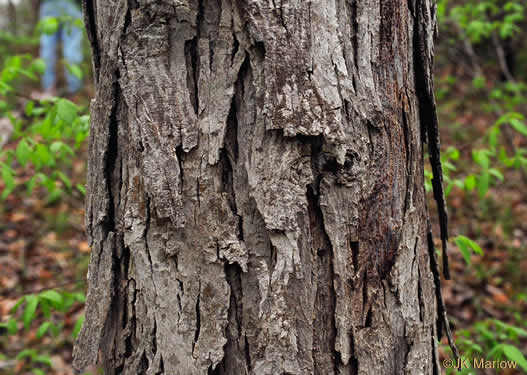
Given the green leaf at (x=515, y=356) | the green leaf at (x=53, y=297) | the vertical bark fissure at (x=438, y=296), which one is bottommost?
the green leaf at (x=515, y=356)

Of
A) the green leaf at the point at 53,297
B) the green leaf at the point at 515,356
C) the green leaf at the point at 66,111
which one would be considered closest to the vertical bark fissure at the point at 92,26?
the green leaf at the point at 66,111

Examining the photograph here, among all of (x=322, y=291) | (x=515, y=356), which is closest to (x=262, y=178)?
(x=322, y=291)

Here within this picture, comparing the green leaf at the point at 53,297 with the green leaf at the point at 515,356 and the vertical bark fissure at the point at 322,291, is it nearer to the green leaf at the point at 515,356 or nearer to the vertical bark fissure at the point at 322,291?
the vertical bark fissure at the point at 322,291

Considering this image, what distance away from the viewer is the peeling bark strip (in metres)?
0.97

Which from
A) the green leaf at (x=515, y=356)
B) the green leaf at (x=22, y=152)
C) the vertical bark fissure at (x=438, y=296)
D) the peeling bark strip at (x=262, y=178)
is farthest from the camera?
the green leaf at (x=22, y=152)

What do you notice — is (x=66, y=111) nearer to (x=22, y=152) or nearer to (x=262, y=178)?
(x=22, y=152)

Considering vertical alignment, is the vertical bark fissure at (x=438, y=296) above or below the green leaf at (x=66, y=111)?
below

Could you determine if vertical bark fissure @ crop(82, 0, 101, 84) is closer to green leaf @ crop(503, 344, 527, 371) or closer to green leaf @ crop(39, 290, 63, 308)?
green leaf @ crop(39, 290, 63, 308)

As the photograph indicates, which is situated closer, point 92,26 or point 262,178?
point 262,178

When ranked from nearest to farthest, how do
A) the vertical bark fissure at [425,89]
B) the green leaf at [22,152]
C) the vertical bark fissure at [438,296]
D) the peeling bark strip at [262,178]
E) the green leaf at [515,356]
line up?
1. the peeling bark strip at [262,178]
2. the vertical bark fissure at [425,89]
3. the vertical bark fissure at [438,296]
4. the green leaf at [515,356]
5. the green leaf at [22,152]

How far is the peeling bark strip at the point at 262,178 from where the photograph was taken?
972mm

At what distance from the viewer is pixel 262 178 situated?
3.26 ft

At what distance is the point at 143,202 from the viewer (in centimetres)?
105

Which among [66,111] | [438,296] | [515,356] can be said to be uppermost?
[66,111]
